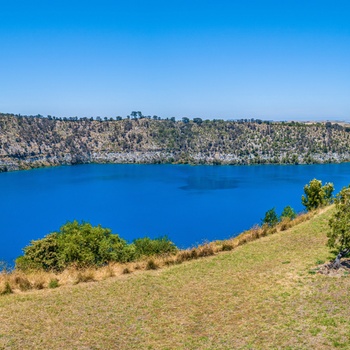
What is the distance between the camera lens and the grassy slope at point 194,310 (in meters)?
11.3

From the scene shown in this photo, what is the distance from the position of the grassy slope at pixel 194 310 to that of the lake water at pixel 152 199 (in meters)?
49.4

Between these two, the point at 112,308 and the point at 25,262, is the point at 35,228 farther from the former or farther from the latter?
the point at 112,308

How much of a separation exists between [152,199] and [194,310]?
99.1m

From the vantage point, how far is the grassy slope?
443 inches

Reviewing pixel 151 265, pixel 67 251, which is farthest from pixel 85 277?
pixel 67 251

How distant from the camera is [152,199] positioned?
11238cm

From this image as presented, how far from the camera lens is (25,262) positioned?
27.7m

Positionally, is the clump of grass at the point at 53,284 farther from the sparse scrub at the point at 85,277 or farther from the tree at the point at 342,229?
the tree at the point at 342,229

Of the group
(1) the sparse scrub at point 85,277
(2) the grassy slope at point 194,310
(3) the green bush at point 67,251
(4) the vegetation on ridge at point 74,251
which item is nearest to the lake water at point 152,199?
(4) the vegetation on ridge at point 74,251

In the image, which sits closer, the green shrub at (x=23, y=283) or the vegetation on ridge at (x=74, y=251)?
the green shrub at (x=23, y=283)

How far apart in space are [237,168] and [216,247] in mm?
169560

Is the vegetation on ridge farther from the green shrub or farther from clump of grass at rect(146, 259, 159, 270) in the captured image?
the green shrub

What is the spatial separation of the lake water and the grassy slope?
49.4 m

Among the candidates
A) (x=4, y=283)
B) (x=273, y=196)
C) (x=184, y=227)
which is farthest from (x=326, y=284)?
(x=273, y=196)
